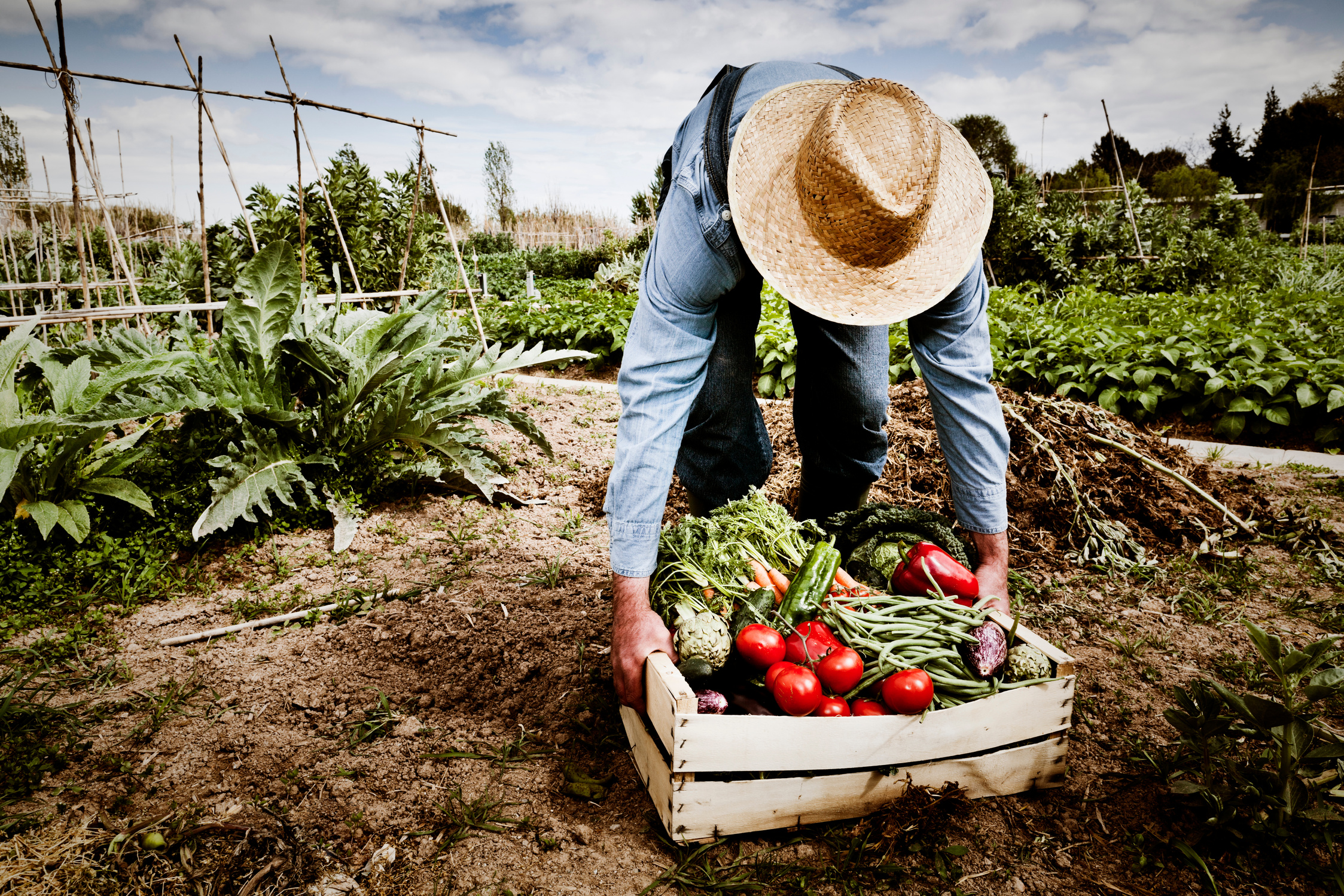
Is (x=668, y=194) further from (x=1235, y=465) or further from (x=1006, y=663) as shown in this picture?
(x=1235, y=465)

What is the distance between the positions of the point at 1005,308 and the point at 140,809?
21.4 feet

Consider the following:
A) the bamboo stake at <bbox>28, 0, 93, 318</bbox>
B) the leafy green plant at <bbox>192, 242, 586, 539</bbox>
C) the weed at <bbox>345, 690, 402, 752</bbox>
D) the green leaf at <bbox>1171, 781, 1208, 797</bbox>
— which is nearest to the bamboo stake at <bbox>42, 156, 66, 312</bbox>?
the bamboo stake at <bbox>28, 0, 93, 318</bbox>

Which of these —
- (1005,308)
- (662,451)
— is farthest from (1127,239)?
(662,451)

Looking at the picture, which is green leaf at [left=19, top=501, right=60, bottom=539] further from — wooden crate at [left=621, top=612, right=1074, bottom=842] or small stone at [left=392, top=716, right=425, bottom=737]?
wooden crate at [left=621, top=612, right=1074, bottom=842]

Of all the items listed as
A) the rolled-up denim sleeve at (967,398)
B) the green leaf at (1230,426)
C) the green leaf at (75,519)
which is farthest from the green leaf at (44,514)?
the green leaf at (1230,426)

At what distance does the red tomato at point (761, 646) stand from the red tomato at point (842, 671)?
4.0 inches

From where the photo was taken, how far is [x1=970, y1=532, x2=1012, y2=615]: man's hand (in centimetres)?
193

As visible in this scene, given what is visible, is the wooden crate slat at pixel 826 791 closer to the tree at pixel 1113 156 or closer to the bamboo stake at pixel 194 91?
the bamboo stake at pixel 194 91

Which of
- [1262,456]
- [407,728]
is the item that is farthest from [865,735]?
[1262,456]

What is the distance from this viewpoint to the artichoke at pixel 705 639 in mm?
1642

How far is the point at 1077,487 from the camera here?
10.0 ft

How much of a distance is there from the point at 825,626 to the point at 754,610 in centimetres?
18

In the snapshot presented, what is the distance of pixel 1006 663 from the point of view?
1.66m

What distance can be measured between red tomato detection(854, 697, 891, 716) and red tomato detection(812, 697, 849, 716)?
3 cm
